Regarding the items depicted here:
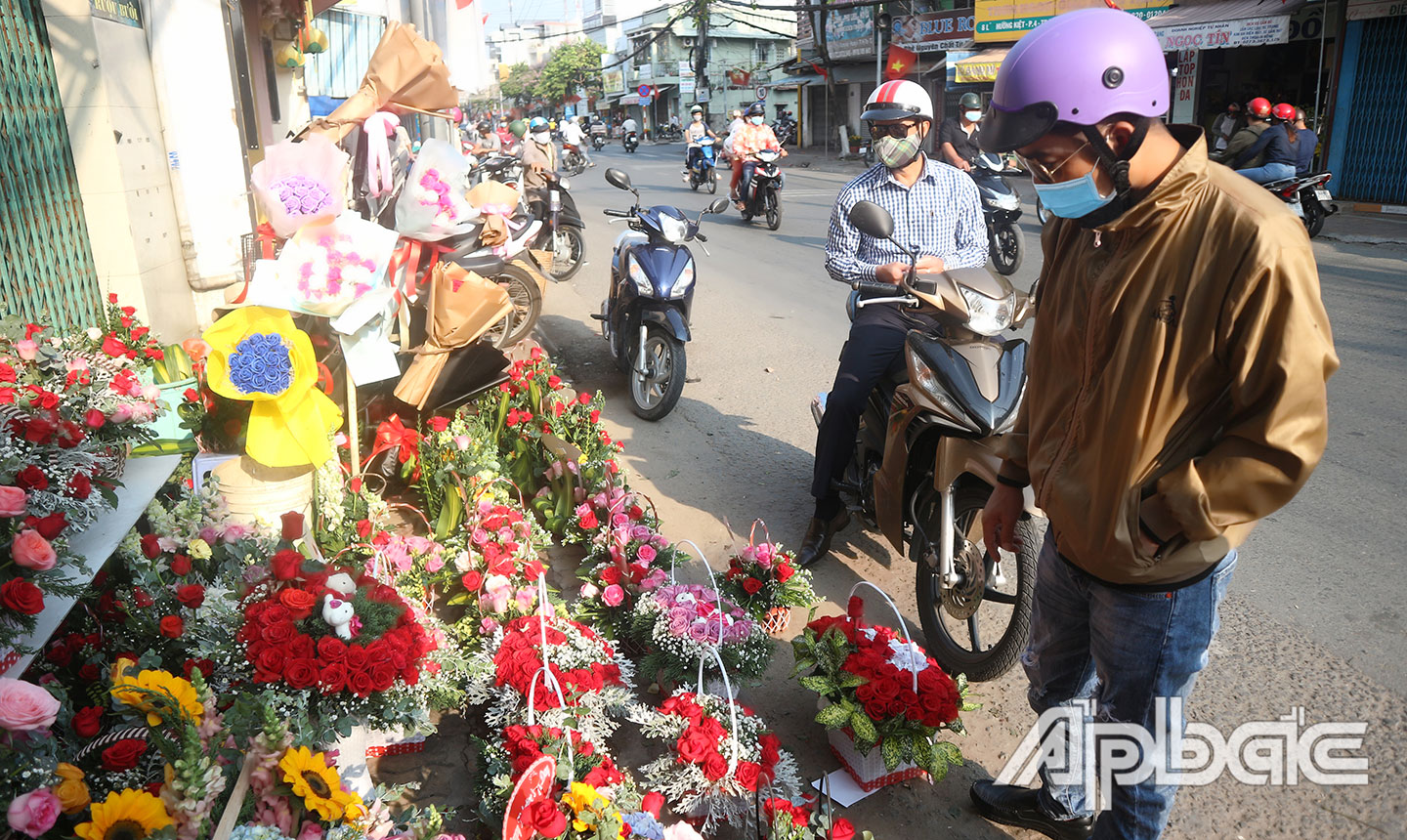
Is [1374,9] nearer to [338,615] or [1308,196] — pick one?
[1308,196]

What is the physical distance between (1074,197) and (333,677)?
6.36ft

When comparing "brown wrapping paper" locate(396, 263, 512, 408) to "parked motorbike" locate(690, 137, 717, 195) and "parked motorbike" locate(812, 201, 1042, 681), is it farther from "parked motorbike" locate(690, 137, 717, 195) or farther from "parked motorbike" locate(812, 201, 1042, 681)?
"parked motorbike" locate(690, 137, 717, 195)

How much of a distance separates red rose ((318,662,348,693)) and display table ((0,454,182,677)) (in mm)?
592

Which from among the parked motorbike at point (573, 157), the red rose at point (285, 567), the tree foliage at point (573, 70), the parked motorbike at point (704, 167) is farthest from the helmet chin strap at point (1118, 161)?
the tree foliage at point (573, 70)

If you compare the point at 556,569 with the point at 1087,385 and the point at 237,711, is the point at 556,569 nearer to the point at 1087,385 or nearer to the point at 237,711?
the point at 237,711

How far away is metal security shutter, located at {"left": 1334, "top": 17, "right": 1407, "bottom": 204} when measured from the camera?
14.4 m

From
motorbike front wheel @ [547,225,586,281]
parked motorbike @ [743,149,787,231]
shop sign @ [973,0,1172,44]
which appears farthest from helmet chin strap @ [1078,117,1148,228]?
shop sign @ [973,0,1172,44]

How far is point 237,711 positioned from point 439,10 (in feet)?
66.9

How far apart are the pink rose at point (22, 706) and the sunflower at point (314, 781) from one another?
1.47 ft

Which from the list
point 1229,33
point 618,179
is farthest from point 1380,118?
point 618,179

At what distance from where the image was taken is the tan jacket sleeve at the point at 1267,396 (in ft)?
4.94

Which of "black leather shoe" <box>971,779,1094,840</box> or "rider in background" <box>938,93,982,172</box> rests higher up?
"rider in background" <box>938,93,982,172</box>

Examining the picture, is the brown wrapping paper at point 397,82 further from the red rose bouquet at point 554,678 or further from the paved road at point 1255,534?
the red rose bouquet at point 554,678

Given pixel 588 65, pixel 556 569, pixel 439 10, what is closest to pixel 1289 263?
pixel 556 569
